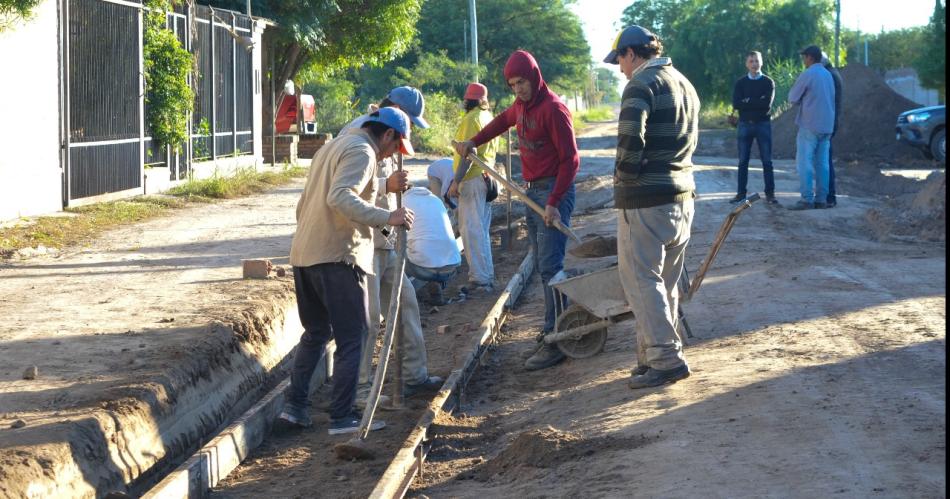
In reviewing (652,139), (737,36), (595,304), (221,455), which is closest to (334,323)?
(221,455)

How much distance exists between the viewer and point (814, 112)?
1482 cm

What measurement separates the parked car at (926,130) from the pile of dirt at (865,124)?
458 centimetres

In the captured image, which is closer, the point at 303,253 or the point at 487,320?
the point at 303,253

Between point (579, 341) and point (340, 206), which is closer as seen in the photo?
point (340, 206)

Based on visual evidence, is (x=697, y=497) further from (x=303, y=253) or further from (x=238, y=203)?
(x=238, y=203)

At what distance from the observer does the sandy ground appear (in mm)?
5082

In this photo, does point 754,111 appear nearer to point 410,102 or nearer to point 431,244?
point 431,244

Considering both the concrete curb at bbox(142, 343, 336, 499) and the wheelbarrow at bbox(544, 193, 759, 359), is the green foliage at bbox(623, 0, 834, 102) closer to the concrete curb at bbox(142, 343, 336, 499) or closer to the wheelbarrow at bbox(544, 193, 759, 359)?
the wheelbarrow at bbox(544, 193, 759, 359)

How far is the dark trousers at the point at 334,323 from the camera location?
6531 millimetres

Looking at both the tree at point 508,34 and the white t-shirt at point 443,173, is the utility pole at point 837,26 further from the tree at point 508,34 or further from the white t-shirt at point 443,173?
the white t-shirt at point 443,173

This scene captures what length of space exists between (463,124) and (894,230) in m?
6.15

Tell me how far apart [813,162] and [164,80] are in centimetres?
949

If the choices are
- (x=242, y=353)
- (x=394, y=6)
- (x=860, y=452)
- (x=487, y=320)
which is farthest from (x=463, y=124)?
(x=394, y=6)

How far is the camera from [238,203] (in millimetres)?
17359
